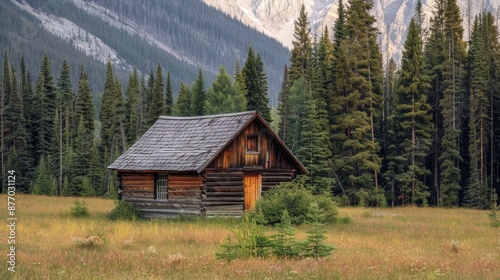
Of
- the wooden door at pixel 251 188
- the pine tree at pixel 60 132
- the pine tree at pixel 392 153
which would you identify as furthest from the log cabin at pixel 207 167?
the pine tree at pixel 60 132

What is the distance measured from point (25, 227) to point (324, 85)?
119ft

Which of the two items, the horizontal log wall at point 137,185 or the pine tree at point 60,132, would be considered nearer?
the horizontal log wall at point 137,185

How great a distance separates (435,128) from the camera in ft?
186

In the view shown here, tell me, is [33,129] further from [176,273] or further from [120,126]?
[176,273]

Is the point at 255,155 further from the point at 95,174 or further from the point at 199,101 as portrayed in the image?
the point at 95,174

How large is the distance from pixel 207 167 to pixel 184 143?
9.28 feet

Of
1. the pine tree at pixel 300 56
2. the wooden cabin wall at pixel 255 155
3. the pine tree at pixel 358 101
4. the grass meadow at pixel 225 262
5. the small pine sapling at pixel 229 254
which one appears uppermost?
the pine tree at pixel 300 56

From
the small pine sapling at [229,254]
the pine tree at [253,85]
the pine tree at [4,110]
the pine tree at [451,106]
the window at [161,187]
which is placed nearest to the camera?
the small pine sapling at [229,254]

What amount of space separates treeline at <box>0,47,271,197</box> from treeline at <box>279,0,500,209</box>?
11694 millimetres

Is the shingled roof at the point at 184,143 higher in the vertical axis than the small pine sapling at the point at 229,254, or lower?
higher

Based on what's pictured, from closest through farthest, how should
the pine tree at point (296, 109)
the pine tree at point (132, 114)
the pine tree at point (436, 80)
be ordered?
the pine tree at point (436, 80) < the pine tree at point (296, 109) < the pine tree at point (132, 114)

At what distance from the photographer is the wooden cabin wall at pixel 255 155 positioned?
33134 millimetres

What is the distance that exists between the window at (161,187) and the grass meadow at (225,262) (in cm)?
566

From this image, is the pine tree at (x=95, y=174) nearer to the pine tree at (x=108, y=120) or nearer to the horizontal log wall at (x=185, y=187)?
the pine tree at (x=108, y=120)
